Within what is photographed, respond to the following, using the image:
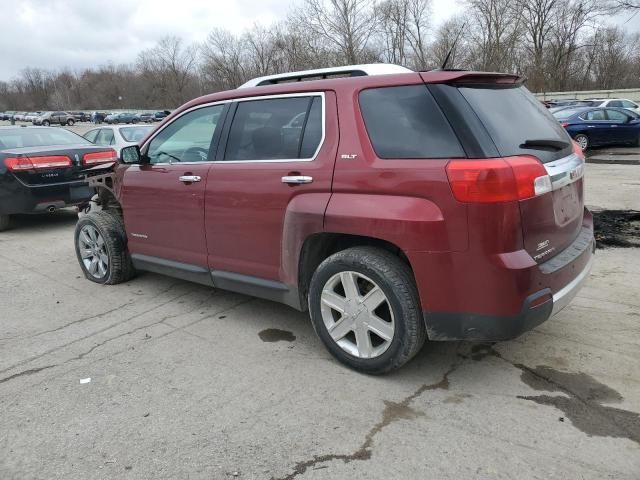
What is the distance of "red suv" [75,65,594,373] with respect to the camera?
2.79 metres

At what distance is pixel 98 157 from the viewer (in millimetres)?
8211

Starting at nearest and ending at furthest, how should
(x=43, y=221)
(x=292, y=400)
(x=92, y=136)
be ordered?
(x=292, y=400) → (x=43, y=221) → (x=92, y=136)

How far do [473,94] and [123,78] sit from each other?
387 feet

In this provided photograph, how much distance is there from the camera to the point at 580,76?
59031 mm

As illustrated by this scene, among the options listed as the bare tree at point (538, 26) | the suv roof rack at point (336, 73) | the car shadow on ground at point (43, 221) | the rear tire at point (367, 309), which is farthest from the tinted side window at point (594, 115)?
the bare tree at point (538, 26)

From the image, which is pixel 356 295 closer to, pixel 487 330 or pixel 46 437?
pixel 487 330

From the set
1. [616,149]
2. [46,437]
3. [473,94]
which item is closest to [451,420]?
[473,94]

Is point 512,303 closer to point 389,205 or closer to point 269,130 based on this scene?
point 389,205

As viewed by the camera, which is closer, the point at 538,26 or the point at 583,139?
the point at 583,139

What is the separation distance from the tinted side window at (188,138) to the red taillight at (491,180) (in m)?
2.11

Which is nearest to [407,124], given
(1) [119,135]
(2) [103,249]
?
(2) [103,249]

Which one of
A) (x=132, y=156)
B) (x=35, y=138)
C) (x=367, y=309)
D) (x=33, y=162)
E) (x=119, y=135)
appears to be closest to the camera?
(x=367, y=309)

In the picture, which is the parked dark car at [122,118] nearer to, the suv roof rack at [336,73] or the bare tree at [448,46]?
the bare tree at [448,46]

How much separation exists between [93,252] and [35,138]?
4.15 m
